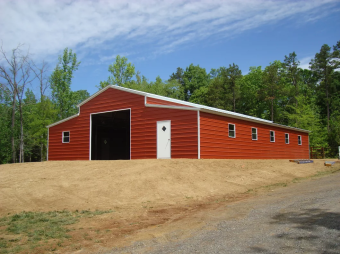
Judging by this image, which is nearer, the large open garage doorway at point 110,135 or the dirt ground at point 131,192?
the dirt ground at point 131,192

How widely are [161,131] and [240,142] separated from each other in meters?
5.37

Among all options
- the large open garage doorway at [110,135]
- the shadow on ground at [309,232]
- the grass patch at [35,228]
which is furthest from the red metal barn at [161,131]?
the shadow on ground at [309,232]

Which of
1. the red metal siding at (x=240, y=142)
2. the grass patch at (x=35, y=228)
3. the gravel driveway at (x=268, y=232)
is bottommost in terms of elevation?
the grass patch at (x=35, y=228)

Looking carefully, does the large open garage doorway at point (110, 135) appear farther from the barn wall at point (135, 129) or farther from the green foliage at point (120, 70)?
the green foliage at point (120, 70)

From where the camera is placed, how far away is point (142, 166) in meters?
13.5

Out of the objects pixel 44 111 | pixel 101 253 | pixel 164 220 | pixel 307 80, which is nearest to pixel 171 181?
pixel 164 220

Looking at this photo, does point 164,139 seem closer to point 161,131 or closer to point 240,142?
point 161,131

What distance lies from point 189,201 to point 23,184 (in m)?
6.49

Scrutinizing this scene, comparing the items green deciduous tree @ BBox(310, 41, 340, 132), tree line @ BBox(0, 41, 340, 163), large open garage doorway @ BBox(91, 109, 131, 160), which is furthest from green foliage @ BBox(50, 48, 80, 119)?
green deciduous tree @ BBox(310, 41, 340, 132)

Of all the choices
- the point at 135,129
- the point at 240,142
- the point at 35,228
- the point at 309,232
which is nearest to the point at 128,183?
the point at 35,228

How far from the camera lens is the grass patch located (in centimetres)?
618

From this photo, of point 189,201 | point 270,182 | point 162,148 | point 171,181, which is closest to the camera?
point 189,201

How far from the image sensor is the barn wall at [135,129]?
16.5 metres

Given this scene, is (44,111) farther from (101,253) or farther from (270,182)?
(101,253)
